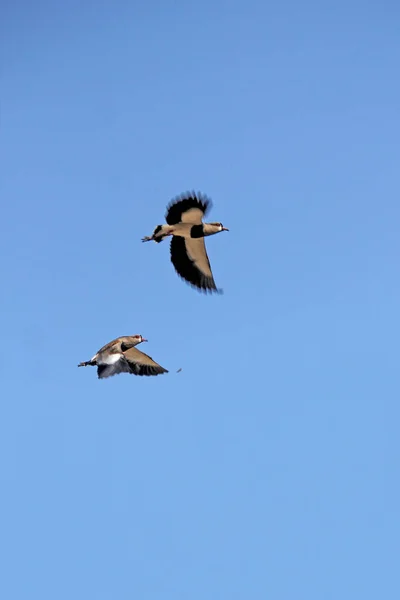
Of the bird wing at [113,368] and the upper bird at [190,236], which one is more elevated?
the upper bird at [190,236]

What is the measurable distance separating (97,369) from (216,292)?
5811 millimetres

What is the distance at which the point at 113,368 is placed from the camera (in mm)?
40094

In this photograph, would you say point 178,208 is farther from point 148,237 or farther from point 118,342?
point 118,342

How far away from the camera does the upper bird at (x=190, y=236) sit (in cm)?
3872

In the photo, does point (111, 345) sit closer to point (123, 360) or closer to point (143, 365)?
point (123, 360)

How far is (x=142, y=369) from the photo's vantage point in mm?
44375

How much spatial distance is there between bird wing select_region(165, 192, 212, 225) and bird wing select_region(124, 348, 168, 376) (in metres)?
7.52

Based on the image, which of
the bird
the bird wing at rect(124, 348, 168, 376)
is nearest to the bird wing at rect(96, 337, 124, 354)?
the bird

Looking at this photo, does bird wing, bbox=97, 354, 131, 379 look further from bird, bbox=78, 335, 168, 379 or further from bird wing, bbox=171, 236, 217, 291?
bird wing, bbox=171, 236, 217, 291

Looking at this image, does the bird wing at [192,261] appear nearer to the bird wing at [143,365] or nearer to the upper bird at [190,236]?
the upper bird at [190,236]

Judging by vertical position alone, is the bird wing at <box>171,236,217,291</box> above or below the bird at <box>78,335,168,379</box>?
above

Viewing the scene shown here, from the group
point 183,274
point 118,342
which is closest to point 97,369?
point 118,342

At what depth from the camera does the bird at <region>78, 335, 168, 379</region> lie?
132ft

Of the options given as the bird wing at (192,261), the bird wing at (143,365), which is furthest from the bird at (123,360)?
the bird wing at (192,261)
